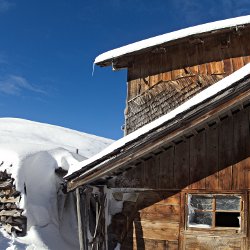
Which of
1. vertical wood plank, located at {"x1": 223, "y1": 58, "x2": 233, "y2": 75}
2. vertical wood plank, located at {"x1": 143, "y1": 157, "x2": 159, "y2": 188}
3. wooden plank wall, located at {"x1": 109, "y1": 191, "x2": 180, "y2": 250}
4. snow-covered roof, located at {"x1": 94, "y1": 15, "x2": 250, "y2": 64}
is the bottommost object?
wooden plank wall, located at {"x1": 109, "y1": 191, "x2": 180, "y2": 250}

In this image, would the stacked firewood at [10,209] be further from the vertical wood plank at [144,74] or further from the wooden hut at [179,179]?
the vertical wood plank at [144,74]

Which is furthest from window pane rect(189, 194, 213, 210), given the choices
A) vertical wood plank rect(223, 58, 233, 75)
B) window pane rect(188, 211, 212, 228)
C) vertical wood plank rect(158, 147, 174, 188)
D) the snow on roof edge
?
vertical wood plank rect(223, 58, 233, 75)

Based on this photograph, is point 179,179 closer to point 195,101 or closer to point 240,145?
point 240,145

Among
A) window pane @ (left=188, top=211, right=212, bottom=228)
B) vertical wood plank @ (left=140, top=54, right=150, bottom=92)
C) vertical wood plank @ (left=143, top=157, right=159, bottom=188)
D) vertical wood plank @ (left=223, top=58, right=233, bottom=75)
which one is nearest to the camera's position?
window pane @ (left=188, top=211, right=212, bottom=228)

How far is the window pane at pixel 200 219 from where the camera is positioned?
27.5ft

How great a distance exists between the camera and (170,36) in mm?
12211

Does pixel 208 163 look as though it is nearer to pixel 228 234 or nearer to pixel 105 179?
pixel 228 234

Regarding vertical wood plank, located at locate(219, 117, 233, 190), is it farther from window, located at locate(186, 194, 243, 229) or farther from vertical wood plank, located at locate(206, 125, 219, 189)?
window, located at locate(186, 194, 243, 229)

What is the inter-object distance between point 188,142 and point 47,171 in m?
4.99

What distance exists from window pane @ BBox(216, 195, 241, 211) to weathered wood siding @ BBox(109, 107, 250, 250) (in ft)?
0.64

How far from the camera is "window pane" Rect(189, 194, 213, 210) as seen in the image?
331 inches

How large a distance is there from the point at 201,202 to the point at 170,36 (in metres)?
5.79

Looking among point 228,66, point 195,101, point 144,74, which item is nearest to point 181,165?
point 195,101

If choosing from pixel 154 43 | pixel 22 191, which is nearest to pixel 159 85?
pixel 154 43
